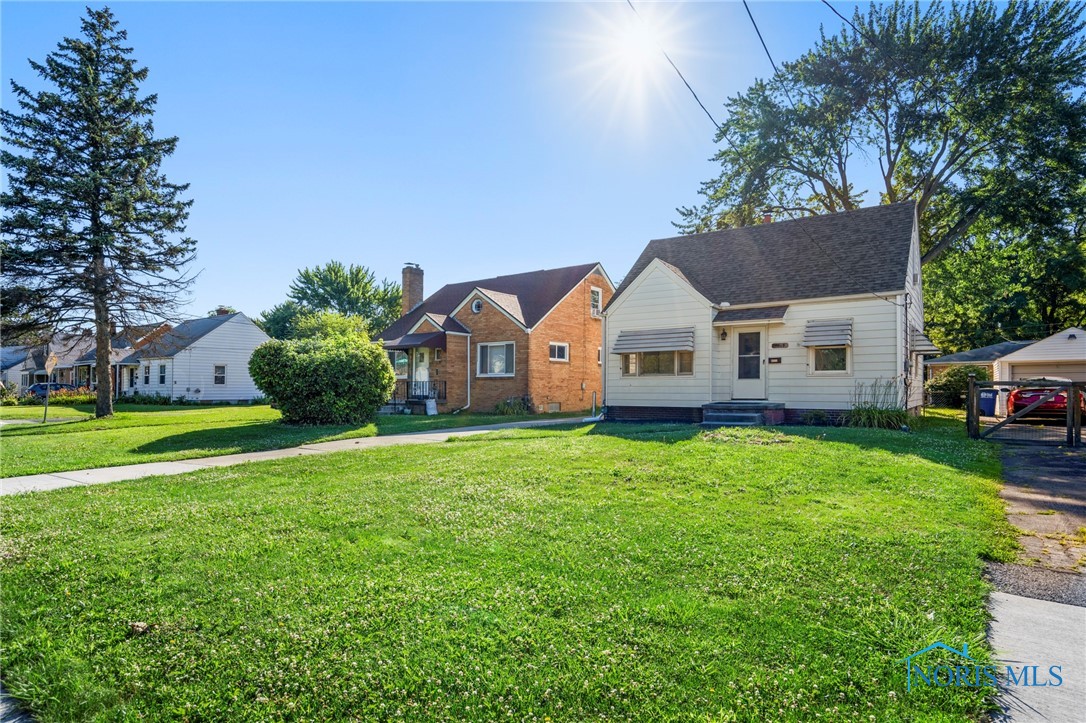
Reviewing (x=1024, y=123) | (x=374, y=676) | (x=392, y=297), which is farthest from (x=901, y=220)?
(x=392, y=297)

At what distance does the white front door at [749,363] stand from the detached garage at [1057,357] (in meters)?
15.4

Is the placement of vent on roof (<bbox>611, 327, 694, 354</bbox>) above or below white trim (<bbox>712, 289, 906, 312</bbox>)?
below

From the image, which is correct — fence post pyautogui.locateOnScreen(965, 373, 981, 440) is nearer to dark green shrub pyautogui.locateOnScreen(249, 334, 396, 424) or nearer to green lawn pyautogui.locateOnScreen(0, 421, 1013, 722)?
green lawn pyautogui.locateOnScreen(0, 421, 1013, 722)

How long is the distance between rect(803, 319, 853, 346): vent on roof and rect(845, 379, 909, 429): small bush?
1307 mm

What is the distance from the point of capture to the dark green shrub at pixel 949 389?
25.8 meters

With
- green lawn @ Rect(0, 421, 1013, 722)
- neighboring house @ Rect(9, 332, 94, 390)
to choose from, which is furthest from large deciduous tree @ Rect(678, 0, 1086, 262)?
neighboring house @ Rect(9, 332, 94, 390)

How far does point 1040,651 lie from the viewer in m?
3.01

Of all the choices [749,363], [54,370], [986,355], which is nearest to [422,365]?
[749,363]

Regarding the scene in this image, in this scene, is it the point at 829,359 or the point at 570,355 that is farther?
the point at 570,355

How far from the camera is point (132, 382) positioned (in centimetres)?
3825

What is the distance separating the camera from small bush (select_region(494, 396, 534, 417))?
2305cm

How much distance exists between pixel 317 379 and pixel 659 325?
10126mm

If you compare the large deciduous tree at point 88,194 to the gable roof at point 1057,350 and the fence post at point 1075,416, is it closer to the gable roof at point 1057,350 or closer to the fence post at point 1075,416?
the fence post at point 1075,416

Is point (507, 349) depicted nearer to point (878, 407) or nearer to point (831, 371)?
point (831, 371)
